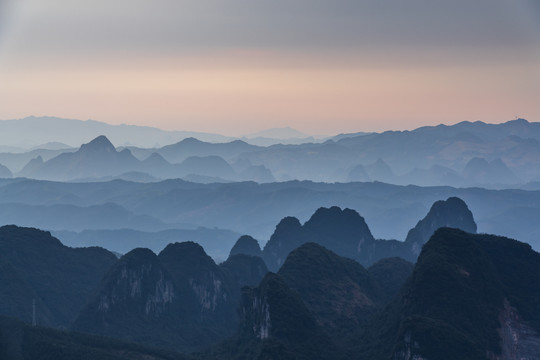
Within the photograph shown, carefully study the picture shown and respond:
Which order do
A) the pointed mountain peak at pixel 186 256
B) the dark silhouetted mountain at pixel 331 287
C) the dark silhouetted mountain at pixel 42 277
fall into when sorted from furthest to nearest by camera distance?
the pointed mountain peak at pixel 186 256 < the dark silhouetted mountain at pixel 42 277 < the dark silhouetted mountain at pixel 331 287

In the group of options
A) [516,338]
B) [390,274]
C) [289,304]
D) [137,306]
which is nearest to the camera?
[516,338]

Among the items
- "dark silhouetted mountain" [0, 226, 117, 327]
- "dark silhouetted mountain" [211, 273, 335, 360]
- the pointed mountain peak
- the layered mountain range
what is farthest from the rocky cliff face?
the pointed mountain peak

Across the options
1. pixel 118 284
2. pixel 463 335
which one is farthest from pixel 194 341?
pixel 463 335

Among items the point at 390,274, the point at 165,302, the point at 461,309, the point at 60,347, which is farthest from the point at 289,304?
the point at 390,274

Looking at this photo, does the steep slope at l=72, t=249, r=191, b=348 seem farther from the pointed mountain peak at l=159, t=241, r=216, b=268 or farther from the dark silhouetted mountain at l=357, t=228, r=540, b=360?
the dark silhouetted mountain at l=357, t=228, r=540, b=360

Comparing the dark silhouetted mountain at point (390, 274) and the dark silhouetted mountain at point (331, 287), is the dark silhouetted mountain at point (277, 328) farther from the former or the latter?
the dark silhouetted mountain at point (390, 274)

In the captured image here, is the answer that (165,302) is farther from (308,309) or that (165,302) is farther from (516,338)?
(516,338)

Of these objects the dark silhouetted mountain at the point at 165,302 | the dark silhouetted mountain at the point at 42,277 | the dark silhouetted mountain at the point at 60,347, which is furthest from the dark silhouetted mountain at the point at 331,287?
the dark silhouetted mountain at the point at 42,277
